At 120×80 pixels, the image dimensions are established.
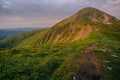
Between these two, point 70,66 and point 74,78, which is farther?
point 70,66

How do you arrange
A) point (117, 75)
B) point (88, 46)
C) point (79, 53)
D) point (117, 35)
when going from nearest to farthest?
1. point (117, 75)
2. point (79, 53)
3. point (88, 46)
4. point (117, 35)

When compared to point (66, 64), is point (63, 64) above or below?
below

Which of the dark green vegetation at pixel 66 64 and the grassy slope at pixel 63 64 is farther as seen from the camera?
the grassy slope at pixel 63 64

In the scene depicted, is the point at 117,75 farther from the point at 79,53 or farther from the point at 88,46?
the point at 88,46

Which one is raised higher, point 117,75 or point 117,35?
point 117,35

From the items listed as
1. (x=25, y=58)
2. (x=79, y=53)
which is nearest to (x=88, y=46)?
(x=79, y=53)

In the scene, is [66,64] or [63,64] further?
[63,64]

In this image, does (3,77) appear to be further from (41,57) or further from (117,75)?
(117,75)

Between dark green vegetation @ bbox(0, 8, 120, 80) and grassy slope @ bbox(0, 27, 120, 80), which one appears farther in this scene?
grassy slope @ bbox(0, 27, 120, 80)

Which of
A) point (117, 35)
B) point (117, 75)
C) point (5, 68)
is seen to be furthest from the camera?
point (117, 35)

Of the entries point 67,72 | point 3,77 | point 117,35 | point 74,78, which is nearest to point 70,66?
point 67,72
